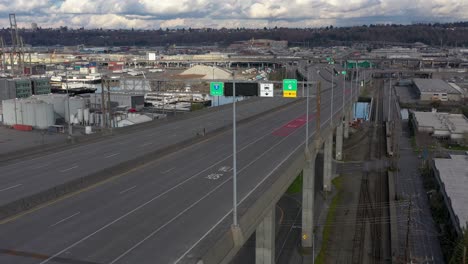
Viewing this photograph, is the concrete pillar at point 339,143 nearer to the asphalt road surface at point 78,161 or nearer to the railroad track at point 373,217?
the railroad track at point 373,217

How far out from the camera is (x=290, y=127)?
1673 inches

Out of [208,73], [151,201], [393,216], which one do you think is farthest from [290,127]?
[208,73]

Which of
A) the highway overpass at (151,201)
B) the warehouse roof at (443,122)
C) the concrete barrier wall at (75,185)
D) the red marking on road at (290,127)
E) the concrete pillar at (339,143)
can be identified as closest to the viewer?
the highway overpass at (151,201)

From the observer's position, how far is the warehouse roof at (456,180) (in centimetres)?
2796

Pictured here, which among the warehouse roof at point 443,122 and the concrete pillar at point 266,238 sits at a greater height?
the concrete pillar at point 266,238

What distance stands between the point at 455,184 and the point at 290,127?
14378mm

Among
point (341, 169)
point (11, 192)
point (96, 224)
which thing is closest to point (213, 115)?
point (341, 169)

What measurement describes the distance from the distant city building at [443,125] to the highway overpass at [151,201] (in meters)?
28.3

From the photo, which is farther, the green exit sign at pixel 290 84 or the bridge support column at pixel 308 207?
the bridge support column at pixel 308 207

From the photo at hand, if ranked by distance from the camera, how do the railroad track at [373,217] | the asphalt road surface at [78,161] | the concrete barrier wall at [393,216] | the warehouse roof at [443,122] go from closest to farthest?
1. the asphalt road surface at [78,161]
2. the concrete barrier wall at [393,216]
3. the railroad track at [373,217]
4. the warehouse roof at [443,122]

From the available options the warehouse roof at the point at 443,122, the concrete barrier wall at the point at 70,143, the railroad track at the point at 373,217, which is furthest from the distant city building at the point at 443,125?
the concrete barrier wall at the point at 70,143

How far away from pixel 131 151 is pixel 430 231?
60.9ft

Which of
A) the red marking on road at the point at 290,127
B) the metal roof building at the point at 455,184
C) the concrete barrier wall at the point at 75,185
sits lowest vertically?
the metal roof building at the point at 455,184

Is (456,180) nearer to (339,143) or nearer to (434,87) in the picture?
(339,143)
